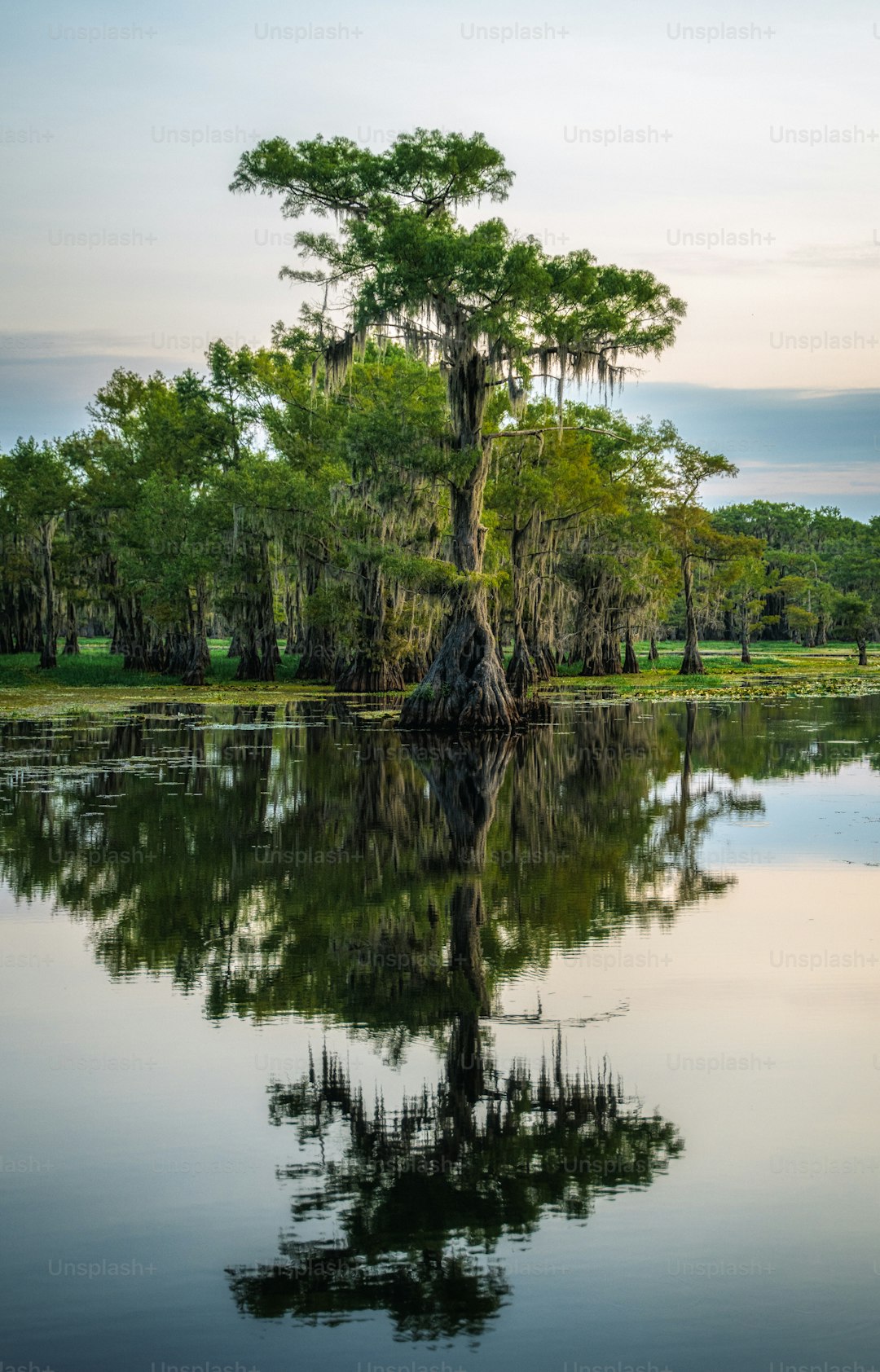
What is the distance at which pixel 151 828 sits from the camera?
571 inches

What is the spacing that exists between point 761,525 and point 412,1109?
132 metres

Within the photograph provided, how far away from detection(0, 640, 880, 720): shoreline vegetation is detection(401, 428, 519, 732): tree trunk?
354 cm

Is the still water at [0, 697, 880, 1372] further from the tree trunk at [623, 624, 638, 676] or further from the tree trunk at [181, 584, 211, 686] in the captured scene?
the tree trunk at [623, 624, 638, 676]

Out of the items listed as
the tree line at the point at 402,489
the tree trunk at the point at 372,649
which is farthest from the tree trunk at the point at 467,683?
the tree trunk at the point at 372,649

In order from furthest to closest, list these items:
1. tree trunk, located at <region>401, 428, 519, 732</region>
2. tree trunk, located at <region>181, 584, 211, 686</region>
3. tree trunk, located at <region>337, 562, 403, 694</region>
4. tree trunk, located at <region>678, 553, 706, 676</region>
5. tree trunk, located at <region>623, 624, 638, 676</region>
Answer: tree trunk, located at <region>623, 624, 638, 676</region>, tree trunk, located at <region>678, 553, 706, 676</region>, tree trunk, located at <region>181, 584, 211, 686</region>, tree trunk, located at <region>337, 562, 403, 694</region>, tree trunk, located at <region>401, 428, 519, 732</region>

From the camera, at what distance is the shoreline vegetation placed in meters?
41.3

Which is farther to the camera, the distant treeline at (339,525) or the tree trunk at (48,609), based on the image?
the tree trunk at (48,609)

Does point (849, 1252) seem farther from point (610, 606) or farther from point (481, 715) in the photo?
point (610, 606)

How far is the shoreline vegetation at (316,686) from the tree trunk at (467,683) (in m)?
3.54

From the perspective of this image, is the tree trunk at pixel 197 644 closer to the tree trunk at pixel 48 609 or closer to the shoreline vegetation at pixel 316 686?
the shoreline vegetation at pixel 316 686

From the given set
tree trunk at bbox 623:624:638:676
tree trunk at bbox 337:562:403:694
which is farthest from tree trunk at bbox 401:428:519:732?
tree trunk at bbox 623:624:638:676

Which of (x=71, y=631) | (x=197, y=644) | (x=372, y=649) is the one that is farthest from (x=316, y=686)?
(x=71, y=631)

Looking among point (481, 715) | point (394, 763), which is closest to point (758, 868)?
point (394, 763)

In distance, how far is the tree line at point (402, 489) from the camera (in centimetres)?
2825
